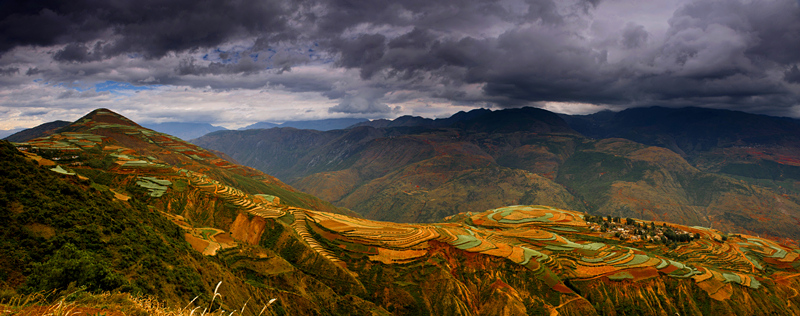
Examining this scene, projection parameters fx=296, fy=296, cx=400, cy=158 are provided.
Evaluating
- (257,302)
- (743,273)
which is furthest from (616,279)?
(257,302)

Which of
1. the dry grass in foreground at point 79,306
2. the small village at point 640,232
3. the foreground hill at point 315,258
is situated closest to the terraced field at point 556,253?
the foreground hill at point 315,258

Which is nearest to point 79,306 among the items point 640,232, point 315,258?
point 315,258

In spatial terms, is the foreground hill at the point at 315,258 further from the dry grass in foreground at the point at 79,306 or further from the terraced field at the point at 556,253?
the dry grass in foreground at the point at 79,306

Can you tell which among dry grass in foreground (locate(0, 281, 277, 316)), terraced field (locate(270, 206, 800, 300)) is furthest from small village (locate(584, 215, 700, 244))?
dry grass in foreground (locate(0, 281, 277, 316))

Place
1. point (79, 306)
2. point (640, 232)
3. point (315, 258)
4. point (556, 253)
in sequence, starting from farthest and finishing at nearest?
point (640, 232) → point (556, 253) → point (315, 258) → point (79, 306)

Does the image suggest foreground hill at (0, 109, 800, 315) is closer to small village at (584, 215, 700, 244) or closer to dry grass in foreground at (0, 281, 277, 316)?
dry grass in foreground at (0, 281, 277, 316)

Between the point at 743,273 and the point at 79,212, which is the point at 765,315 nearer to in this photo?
the point at 743,273

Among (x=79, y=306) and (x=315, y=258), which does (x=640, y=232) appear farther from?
(x=79, y=306)

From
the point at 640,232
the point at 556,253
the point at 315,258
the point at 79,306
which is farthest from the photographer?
the point at 640,232
